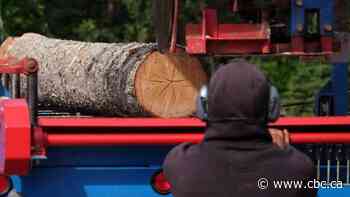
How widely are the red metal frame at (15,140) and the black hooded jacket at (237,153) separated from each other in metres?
0.86

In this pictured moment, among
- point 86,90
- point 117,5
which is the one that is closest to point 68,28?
point 117,5

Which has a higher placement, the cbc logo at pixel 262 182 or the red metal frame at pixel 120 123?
the red metal frame at pixel 120 123

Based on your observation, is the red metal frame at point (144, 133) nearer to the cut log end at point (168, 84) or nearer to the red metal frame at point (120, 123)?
the red metal frame at point (120, 123)

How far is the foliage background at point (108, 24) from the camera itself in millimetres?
15195

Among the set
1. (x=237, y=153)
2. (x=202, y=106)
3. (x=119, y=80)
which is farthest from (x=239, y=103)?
(x=119, y=80)

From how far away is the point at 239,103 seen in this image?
2635 mm

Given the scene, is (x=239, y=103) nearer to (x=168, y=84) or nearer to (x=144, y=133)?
(x=144, y=133)

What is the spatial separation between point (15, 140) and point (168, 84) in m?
2.02

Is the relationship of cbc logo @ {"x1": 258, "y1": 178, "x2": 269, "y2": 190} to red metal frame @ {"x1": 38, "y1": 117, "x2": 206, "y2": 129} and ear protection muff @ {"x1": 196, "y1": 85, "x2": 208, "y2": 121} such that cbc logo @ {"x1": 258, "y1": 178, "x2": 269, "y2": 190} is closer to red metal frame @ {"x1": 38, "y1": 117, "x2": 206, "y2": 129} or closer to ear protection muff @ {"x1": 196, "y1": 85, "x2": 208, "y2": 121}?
ear protection muff @ {"x1": 196, "y1": 85, "x2": 208, "y2": 121}

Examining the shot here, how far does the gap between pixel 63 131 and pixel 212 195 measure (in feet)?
3.51

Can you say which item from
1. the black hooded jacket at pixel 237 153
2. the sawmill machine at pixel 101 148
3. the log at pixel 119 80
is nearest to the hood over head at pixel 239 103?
the black hooded jacket at pixel 237 153

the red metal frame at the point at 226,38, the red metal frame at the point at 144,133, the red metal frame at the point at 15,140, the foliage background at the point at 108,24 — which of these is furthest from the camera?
the foliage background at the point at 108,24

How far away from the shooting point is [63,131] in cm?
371

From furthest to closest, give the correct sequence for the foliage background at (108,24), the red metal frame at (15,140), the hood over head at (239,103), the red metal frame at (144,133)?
the foliage background at (108,24) → the red metal frame at (144,133) → the red metal frame at (15,140) → the hood over head at (239,103)
